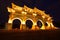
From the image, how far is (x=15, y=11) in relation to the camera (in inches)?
802

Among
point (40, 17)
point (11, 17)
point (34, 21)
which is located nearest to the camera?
point (11, 17)

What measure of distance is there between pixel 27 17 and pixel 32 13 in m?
1.82

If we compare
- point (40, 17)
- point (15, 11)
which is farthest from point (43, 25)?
point (15, 11)

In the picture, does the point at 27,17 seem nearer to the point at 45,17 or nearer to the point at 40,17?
the point at 40,17

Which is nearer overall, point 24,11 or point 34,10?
point 24,11
